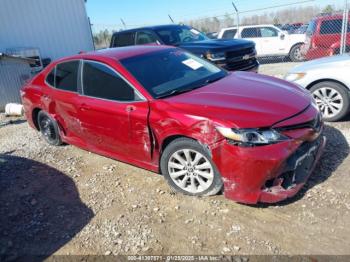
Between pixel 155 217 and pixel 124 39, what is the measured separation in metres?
7.17

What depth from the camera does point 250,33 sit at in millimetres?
14539

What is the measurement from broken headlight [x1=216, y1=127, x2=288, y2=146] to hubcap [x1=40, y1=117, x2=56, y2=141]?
359 cm

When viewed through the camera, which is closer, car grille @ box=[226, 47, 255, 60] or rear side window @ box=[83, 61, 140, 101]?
rear side window @ box=[83, 61, 140, 101]

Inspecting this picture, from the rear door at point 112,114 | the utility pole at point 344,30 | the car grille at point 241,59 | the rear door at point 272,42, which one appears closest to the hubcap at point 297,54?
the rear door at point 272,42

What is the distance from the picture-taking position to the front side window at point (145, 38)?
28.8 ft

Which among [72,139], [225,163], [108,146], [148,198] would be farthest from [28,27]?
[225,163]

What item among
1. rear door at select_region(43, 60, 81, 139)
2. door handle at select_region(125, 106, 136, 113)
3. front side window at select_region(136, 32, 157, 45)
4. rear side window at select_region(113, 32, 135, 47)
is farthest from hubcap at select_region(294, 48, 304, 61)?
door handle at select_region(125, 106, 136, 113)

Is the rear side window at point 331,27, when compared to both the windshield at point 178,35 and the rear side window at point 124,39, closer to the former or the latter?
the windshield at point 178,35

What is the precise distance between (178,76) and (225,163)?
149 cm

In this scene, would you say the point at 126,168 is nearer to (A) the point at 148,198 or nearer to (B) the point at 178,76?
(A) the point at 148,198

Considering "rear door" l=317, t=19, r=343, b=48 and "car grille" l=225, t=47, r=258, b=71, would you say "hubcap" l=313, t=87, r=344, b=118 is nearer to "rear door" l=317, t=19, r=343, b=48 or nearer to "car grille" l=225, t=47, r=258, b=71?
"car grille" l=225, t=47, r=258, b=71

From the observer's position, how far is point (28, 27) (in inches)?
423

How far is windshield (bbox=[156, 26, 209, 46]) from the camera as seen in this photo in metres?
8.63

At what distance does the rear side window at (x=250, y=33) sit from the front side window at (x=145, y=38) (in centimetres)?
698
